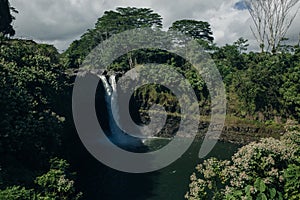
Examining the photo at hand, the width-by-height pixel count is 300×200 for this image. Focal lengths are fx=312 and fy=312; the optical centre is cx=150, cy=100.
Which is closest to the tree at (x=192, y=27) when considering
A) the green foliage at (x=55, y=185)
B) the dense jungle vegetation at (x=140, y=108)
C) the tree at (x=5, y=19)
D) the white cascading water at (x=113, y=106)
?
the dense jungle vegetation at (x=140, y=108)

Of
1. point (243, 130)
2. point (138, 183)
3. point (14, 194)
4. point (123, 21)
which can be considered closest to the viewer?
point (14, 194)

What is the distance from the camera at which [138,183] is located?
14.3 metres

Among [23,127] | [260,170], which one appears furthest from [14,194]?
[260,170]

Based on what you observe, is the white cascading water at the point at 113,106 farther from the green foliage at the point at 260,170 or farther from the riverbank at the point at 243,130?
the green foliage at the point at 260,170

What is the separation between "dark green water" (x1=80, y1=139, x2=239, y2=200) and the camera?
13.0 meters

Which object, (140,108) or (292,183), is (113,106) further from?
(292,183)

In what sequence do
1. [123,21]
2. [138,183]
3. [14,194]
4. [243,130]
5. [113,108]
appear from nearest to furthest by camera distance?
[14,194]
[138,183]
[243,130]
[113,108]
[123,21]

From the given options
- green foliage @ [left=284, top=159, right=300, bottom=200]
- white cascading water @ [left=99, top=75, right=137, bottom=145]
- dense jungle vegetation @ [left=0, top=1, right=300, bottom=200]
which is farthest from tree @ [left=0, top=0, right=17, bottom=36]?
green foliage @ [left=284, top=159, right=300, bottom=200]

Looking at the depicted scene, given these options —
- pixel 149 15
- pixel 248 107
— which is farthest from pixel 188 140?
pixel 149 15

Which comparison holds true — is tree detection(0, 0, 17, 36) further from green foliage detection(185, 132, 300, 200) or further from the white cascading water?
green foliage detection(185, 132, 300, 200)

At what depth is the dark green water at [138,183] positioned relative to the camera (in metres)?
13.0

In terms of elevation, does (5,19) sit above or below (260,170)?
above

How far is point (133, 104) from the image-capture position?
89.5 feet

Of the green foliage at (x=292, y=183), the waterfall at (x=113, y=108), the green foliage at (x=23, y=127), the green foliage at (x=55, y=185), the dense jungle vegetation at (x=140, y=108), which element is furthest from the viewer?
the waterfall at (x=113, y=108)
